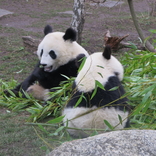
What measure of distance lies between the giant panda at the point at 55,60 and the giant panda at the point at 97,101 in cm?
95

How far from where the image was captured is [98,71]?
9.20 feet

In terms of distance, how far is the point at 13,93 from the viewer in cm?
407

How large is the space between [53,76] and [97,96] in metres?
1.31

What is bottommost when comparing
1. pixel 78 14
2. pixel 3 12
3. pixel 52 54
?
pixel 3 12

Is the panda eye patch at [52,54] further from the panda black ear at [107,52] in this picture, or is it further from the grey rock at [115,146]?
the grey rock at [115,146]

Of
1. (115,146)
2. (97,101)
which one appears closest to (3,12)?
(97,101)

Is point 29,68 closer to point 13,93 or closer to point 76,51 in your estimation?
point 13,93

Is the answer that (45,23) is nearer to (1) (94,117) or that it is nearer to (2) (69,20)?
(2) (69,20)

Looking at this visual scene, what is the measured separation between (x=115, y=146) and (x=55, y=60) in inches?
94.1

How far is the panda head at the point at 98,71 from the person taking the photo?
9.00ft

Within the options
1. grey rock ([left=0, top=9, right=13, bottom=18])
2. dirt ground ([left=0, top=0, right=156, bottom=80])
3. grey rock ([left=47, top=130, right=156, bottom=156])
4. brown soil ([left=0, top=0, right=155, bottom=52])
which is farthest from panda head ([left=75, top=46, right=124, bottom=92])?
grey rock ([left=0, top=9, right=13, bottom=18])

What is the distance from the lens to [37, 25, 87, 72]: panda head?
3.76 meters

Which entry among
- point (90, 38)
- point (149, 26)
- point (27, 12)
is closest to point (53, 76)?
point (90, 38)

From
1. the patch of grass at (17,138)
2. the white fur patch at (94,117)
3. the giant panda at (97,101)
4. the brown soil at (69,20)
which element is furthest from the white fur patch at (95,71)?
the brown soil at (69,20)
